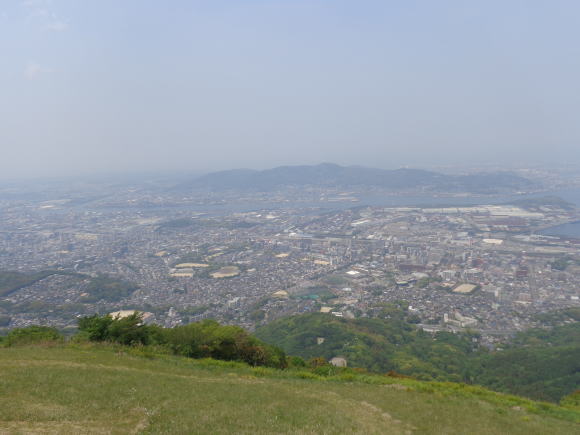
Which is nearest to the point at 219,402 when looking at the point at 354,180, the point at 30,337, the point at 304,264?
the point at 30,337

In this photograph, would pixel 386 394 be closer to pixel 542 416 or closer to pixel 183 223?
pixel 542 416

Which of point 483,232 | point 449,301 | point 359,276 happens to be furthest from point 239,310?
point 483,232

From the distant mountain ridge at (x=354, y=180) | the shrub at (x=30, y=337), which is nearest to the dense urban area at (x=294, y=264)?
the shrub at (x=30, y=337)

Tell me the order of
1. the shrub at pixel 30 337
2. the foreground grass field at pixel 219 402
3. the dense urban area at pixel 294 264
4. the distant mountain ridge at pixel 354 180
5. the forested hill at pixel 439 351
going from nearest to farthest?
the foreground grass field at pixel 219 402, the shrub at pixel 30 337, the forested hill at pixel 439 351, the dense urban area at pixel 294 264, the distant mountain ridge at pixel 354 180

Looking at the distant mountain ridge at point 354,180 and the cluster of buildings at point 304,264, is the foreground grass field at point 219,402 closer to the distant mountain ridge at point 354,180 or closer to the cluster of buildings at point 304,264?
the cluster of buildings at point 304,264

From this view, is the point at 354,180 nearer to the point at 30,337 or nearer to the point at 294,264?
the point at 294,264

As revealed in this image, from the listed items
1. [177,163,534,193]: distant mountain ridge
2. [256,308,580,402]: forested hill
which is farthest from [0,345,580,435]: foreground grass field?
[177,163,534,193]: distant mountain ridge

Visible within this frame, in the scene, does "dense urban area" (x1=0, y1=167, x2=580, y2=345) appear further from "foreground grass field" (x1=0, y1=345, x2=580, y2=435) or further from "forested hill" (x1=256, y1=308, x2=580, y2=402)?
"foreground grass field" (x1=0, y1=345, x2=580, y2=435)
